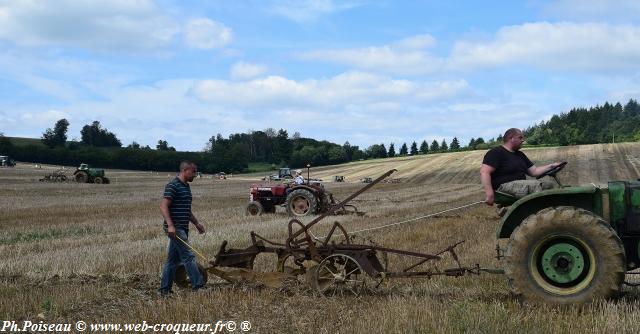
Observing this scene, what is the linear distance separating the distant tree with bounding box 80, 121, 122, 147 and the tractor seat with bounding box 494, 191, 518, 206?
113 meters

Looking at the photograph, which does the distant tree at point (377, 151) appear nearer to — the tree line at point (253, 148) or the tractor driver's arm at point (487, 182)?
the tree line at point (253, 148)

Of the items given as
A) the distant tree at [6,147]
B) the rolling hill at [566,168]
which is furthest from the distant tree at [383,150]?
the distant tree at [6,147]

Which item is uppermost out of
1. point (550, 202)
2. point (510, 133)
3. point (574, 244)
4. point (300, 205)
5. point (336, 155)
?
point (336, 155)

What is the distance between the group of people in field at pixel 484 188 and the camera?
236 inches

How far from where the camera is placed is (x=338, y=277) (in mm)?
6445

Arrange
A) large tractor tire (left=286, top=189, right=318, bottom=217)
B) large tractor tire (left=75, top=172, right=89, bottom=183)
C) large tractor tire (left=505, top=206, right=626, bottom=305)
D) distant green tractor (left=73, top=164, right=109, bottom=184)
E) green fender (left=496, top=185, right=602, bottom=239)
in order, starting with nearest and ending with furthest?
large tractor tire (left=505, top=206, right=626, bottom=305) < green fender (left=496, top=185, right=602, bottom=239) < large tractor tire (left=286, top=189, right=318, bottom=217) < large tractor tire (left=75, top=172, right=89, bottom=183) < distant green tractor (left=73, top=164, right=109, bottom=184)

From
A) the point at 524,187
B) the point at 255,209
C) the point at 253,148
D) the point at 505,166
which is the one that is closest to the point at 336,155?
the point at 253,148

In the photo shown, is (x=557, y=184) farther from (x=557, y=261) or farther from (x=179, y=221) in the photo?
(x=179, y=221)

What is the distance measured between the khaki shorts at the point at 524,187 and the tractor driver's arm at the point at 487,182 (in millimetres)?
166

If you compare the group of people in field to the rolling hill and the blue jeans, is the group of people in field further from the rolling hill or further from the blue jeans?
the rolling hill

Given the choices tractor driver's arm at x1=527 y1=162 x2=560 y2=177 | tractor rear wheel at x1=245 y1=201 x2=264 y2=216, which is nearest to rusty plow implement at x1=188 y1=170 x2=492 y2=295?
tractor driver's arm at x1=527 y1=162 x2=560 y2=177

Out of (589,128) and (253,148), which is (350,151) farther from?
(589,128)

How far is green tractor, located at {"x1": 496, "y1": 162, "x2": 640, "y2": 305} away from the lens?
17.4 feet

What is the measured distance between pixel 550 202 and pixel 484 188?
0.64 metres
